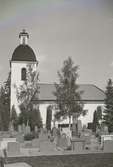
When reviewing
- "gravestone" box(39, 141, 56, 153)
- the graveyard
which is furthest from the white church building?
"gravestone" box(39, 141, 56, 153)

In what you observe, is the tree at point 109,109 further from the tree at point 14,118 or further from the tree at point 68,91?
the tree at point 14,118

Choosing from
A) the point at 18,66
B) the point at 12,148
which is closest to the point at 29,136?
the point at 12,148

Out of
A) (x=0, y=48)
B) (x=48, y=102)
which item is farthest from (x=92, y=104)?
(x=0, y=48)


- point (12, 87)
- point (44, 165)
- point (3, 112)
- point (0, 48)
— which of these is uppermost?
point (0, 48)

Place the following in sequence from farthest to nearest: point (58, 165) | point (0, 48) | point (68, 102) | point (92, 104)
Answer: point (92, 104)
point (68, 102)
point (0, 48)
point (58, 165)

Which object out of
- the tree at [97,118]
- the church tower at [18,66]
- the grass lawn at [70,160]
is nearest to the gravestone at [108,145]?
the grass lawn at [70,160]

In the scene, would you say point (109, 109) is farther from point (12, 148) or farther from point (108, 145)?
point (12, 148)

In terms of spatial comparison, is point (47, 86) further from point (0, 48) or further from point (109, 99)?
point (0, 48)

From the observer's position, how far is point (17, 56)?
22.7 meters

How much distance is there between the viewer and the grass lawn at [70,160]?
8.72m

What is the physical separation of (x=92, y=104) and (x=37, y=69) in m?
5.34

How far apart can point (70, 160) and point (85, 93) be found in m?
15.0

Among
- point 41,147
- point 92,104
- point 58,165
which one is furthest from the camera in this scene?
point 92,104

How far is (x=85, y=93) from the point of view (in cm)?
2420
